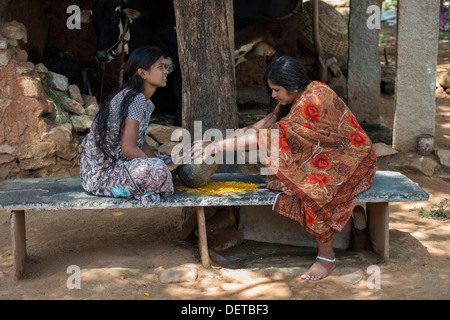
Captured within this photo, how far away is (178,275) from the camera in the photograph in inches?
146

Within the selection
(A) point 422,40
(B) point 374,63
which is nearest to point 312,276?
(A) point 422,40

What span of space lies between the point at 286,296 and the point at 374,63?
204 inches

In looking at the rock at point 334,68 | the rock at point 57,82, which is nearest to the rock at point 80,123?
the rock at point 57,82

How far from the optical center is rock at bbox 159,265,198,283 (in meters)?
3.68

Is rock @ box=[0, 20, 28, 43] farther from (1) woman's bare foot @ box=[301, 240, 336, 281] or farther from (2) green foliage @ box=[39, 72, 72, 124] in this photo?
(1) woman's bare foot @ box=[301, 240, 336, 281]

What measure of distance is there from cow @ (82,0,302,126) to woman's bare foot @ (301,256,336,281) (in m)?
3.73

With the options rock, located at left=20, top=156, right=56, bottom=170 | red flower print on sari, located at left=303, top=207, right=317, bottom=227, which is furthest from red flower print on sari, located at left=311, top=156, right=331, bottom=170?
rock, located at left=20, top=156, right=56, bottom=170

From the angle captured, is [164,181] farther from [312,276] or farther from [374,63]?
[374,63]

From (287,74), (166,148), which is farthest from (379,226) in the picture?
(166,148)

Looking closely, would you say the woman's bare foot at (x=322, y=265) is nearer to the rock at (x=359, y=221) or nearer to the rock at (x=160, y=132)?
the rock at (x=359, y=221)

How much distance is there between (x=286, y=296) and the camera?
3.44 metres

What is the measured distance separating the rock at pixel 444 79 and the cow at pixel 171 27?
332 centimetres

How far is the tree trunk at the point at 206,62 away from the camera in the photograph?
4402mm

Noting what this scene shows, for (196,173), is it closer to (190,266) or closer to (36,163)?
(190,266)
